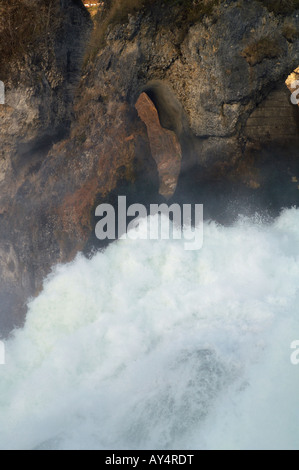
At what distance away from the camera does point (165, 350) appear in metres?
9.90

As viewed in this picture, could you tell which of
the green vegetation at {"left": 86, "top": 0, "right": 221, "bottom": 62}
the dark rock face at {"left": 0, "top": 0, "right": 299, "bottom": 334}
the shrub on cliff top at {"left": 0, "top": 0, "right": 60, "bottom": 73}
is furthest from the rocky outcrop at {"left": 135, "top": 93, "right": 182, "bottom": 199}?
the shrub on cliff top at {"left": 0, "top": 0, "right": 60, "bottom": 73}

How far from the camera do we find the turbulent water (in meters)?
8.11

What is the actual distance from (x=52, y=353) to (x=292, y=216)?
24.3 ft

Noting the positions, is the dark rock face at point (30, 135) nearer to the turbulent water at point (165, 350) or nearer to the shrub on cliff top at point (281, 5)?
the turbulent water at point (165, 350)

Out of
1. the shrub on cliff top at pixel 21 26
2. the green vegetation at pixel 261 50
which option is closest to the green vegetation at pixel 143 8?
the shrub on cliff top at pixel 21 26

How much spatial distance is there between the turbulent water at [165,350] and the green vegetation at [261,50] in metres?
4.21

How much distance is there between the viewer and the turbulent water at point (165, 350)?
8109mm

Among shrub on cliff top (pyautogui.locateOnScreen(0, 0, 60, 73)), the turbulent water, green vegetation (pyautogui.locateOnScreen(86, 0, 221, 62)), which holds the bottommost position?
the turbulent water

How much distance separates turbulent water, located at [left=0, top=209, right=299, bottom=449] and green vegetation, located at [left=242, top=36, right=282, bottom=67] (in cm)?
421

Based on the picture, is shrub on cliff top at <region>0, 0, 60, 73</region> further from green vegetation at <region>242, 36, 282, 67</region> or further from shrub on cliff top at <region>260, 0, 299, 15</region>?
shrub on cliff top at <region>260, 0, 299, 15</region>

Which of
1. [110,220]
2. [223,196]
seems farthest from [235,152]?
[110,220]

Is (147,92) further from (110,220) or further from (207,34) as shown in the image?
(110,220)

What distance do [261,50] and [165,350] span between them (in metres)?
7.56

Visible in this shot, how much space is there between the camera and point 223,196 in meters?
12.6
